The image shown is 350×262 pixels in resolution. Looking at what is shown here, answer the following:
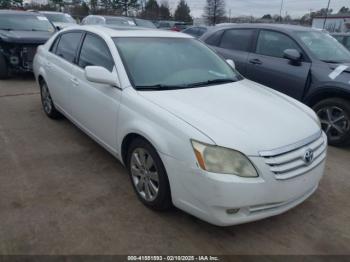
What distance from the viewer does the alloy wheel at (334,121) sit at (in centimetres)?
462

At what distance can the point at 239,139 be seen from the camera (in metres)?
2.45

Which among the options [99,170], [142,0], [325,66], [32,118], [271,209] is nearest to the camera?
[271,209]

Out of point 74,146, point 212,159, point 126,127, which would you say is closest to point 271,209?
point 212,159

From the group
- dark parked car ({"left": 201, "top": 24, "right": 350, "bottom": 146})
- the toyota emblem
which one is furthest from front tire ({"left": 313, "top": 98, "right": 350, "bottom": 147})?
the toyota emblem

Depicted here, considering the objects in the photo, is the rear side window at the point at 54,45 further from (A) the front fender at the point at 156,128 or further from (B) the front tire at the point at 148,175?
(B) the front tire at the point at 148,175

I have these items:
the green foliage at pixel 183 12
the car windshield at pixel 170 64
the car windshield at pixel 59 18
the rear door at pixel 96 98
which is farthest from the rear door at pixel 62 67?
the green foliage at pixel 183 12

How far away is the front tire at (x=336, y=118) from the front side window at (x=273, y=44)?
1.01 meters

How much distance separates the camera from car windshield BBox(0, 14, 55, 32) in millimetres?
8570

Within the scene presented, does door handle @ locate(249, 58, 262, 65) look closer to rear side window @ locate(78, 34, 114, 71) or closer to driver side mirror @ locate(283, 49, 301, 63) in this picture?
driver side mirror @ locate(283, 49, 301, 63)

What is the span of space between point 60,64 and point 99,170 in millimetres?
1699

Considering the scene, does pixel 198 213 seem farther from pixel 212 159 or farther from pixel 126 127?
pixel 126 127

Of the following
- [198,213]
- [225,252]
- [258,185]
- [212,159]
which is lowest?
[225,252]

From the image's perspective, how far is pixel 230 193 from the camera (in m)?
2.34

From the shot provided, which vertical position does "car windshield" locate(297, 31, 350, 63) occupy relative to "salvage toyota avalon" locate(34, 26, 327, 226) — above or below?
above
